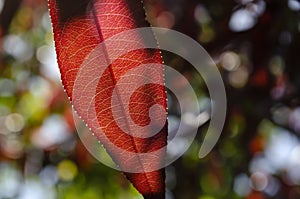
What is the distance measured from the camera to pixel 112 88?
569 mm

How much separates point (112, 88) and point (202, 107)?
131 centimetres

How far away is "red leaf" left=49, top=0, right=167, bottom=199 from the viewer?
0.56 meters

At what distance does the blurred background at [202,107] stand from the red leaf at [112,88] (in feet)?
1.80

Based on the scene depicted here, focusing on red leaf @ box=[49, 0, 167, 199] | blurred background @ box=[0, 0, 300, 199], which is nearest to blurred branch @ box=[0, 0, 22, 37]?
blurred background @ box=[0, 0, 300, 199]

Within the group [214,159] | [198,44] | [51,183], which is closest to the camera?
[198,44]

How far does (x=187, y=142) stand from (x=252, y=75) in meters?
0.23

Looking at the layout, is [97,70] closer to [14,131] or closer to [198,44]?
[198,44]

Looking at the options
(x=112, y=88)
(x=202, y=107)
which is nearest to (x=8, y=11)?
A: (x=112, y=88)

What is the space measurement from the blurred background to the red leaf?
549 millimetres

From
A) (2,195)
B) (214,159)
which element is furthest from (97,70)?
(2,195)

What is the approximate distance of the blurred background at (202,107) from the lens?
1.55m

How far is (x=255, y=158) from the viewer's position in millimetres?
2025

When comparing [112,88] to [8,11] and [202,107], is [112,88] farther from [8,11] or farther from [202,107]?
[202,107]

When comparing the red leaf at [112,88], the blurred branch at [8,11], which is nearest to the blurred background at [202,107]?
the blurred branch at [8,11]
